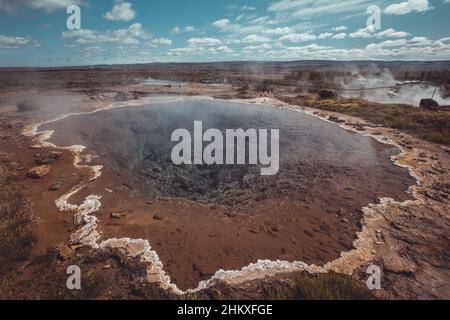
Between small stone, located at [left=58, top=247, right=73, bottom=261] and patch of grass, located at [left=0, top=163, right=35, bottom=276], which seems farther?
small stone, located at [left=58, top=247, right=73, bottom=261]

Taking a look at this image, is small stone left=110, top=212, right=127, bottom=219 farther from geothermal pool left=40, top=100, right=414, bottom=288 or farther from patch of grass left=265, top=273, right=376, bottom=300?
patch of grass left=265, top=273, right=376, bottom=300

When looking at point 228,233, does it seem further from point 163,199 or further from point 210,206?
point 163,199

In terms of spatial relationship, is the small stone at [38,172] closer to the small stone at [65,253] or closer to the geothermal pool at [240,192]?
the geothermal pool at [240,192]

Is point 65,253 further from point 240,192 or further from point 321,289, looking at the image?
point 240,192

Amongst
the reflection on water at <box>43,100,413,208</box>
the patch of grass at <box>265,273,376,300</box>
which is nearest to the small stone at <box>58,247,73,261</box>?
the patch of grass at <box>265,273,376,300</box>

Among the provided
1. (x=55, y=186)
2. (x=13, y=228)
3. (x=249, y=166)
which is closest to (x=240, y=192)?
(x=249, y=166)
